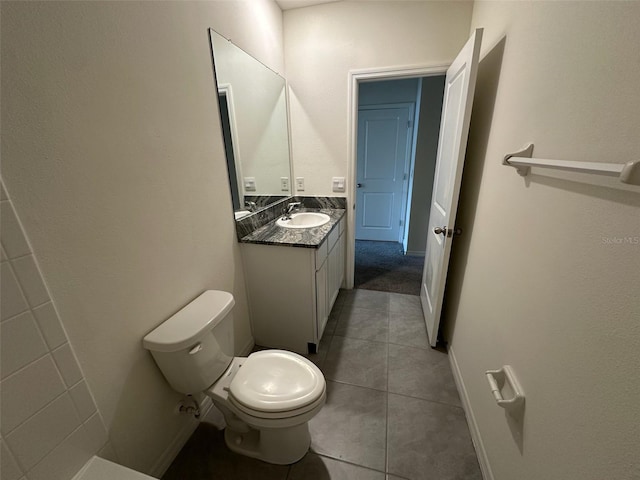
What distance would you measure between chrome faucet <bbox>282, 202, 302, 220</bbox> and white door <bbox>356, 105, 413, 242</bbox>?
5.15 feet

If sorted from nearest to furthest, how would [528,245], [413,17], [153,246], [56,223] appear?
1. [56,223]
2. [528,245]
3. [153,246]
4. [413,17]

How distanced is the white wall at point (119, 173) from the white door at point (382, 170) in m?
2.40

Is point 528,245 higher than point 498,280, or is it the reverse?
point 528,245

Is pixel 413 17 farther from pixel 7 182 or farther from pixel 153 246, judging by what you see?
pixel 7 182

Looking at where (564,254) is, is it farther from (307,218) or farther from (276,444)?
(307,218)

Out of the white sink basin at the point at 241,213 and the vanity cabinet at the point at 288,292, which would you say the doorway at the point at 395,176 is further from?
the white sink basin at the point at 241,213

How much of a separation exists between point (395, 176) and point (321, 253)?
235 cm

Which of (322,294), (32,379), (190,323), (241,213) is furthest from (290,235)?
(32,379)

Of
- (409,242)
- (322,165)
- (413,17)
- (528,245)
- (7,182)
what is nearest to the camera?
(7,182)

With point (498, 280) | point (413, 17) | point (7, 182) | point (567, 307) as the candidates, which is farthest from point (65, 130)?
point (413, 17)

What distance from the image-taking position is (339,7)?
73.5 inches

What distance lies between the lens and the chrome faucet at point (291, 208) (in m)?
2.09

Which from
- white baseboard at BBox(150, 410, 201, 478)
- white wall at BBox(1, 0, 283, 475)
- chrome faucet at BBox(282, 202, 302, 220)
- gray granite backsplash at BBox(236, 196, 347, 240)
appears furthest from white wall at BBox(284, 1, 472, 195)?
white baseboard at BBox(150, 410, 201, 478)

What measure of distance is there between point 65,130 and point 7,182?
0.20 meters
